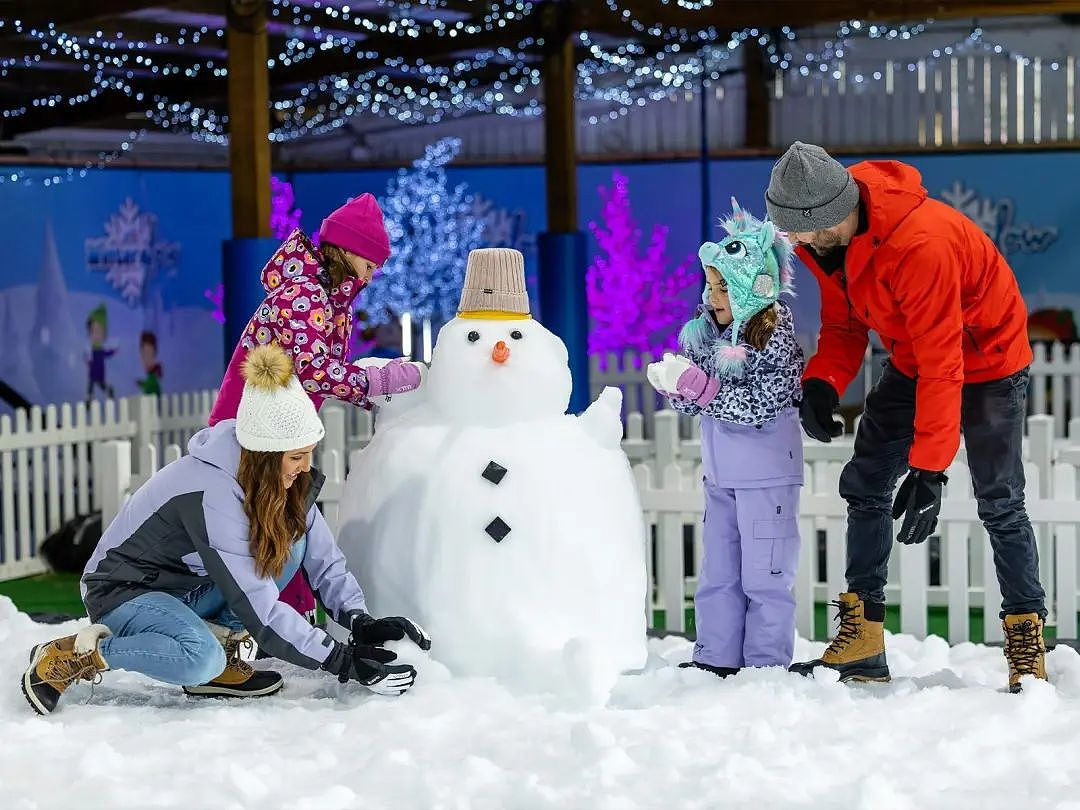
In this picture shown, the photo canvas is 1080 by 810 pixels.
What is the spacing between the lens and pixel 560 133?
34.6 feet

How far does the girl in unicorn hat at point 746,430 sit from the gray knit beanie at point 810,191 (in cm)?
21

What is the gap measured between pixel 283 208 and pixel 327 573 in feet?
37.2

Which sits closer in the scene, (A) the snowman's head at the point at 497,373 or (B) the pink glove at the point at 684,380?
(B) the pink glove at the point at 684,380

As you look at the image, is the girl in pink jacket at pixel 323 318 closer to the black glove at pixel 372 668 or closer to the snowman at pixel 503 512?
the snowman at pixel 503 512

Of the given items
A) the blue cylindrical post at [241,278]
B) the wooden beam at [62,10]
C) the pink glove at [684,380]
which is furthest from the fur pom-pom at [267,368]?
the wooden beam at [62,10]

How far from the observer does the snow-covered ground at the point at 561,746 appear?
2949 mm

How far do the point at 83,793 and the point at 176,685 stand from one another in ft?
3.09

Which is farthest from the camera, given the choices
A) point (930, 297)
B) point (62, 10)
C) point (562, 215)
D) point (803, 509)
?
point (562, 215)

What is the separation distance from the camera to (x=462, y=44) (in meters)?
10.6

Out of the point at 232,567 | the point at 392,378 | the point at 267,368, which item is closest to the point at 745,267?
the point at 392,378

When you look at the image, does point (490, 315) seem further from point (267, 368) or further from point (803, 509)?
point (803, 509)

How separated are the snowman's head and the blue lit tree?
10178 millimetres

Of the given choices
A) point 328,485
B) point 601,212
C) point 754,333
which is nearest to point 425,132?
point 601,212

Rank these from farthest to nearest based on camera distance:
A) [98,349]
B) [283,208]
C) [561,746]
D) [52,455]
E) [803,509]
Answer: [283,208], [98,349], [52,455], [803,509], [561,746]
